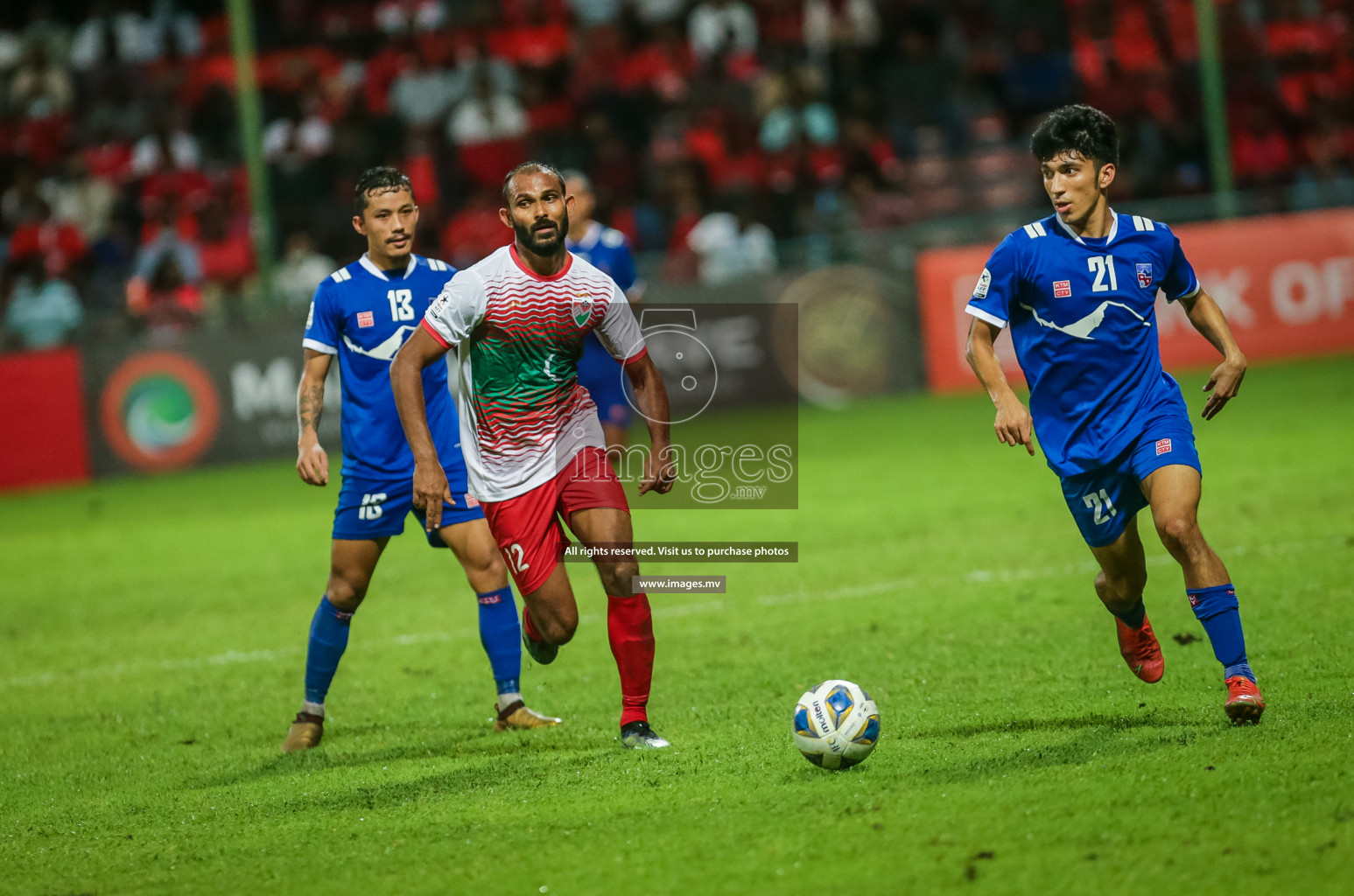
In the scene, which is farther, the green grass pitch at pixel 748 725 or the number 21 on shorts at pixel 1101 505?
the number 21 on shorts at pixel 1101 505

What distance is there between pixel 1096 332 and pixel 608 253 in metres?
4.29

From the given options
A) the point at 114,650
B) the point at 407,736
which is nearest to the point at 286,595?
the point at 114,650

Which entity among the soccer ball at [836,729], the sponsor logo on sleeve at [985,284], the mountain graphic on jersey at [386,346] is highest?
the sponsor logo on sleeve at [985,284]

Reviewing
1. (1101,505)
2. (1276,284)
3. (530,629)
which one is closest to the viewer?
(1101,505)

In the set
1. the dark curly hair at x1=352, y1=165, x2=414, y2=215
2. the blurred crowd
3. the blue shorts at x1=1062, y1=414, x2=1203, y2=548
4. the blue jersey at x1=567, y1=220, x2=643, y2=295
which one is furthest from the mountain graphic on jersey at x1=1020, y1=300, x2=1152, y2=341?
the blurred crowd

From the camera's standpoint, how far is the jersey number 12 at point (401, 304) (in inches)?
258

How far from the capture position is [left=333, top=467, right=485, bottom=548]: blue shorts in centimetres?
655

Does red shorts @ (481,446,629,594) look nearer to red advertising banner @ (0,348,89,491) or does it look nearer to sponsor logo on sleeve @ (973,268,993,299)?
sponsor logo on sleeve @ (973,268,993,299)

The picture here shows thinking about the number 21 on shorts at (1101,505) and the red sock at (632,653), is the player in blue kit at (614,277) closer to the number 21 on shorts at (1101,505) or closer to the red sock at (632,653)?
the red sock at (632,653)

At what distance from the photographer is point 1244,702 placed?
5.09 m

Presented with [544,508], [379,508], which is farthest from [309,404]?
[544,508]

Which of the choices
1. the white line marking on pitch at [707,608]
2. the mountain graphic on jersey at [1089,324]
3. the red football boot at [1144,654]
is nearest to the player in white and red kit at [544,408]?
the mountain graphic on jersey at [1089,324]

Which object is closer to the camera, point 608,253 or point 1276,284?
point 608,253

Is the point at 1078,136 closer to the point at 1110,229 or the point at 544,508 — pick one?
the point at 1110,229
